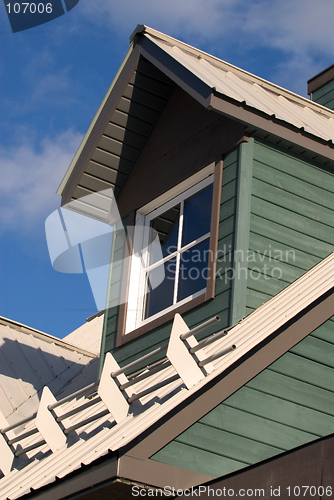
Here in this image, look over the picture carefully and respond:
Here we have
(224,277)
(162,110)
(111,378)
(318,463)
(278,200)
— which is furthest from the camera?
(162,110)

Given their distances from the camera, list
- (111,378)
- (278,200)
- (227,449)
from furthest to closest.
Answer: (278,200), (111,378), (227,449)

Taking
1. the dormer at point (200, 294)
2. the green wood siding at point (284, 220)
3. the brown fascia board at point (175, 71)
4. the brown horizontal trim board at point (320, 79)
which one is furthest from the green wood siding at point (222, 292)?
the brown horizontal trim board at point (320, 79)

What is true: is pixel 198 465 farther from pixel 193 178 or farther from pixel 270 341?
pixel 193 178

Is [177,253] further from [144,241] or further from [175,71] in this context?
[175,71]

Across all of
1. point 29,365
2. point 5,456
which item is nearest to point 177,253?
point 5,456

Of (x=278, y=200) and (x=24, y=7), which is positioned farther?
(x=24, y=7)

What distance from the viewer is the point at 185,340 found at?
15.3ft

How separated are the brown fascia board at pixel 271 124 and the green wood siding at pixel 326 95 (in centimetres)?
486

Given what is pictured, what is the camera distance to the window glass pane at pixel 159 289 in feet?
22.1

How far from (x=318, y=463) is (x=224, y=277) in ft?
9.83

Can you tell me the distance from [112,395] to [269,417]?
1.22m

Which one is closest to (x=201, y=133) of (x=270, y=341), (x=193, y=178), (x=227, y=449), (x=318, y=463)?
(x=193, y=178)

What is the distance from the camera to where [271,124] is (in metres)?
6.32

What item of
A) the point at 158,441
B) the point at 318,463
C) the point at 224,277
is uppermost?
the point at 224,277
